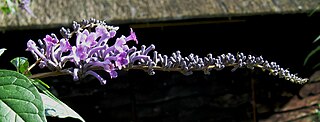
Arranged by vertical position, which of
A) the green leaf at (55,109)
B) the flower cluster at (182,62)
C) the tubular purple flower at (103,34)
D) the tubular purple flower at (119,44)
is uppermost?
the tubular purple flower at (103,34)

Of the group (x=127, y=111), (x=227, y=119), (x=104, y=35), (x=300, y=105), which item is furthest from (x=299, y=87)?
(x=104, y=35)

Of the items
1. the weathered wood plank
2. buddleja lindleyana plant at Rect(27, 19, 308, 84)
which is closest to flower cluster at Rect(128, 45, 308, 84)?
buddleja lindleyana plant at Rect(27, 19, 308, 84)

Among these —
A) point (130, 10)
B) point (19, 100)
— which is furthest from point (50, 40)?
point (130, 10)

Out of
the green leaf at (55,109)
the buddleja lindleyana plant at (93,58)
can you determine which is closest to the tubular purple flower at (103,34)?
the buddleja lindleyana plant at (93,58)

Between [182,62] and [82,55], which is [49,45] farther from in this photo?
[182,62]

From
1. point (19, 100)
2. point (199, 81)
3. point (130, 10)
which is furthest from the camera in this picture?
point (199, 81)

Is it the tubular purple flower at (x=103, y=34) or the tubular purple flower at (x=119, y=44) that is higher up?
the tubular purple flower at (x=103, y=34)

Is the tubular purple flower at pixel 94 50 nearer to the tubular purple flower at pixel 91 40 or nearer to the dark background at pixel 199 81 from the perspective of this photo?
the tubular purple flower at pixel 91 40
